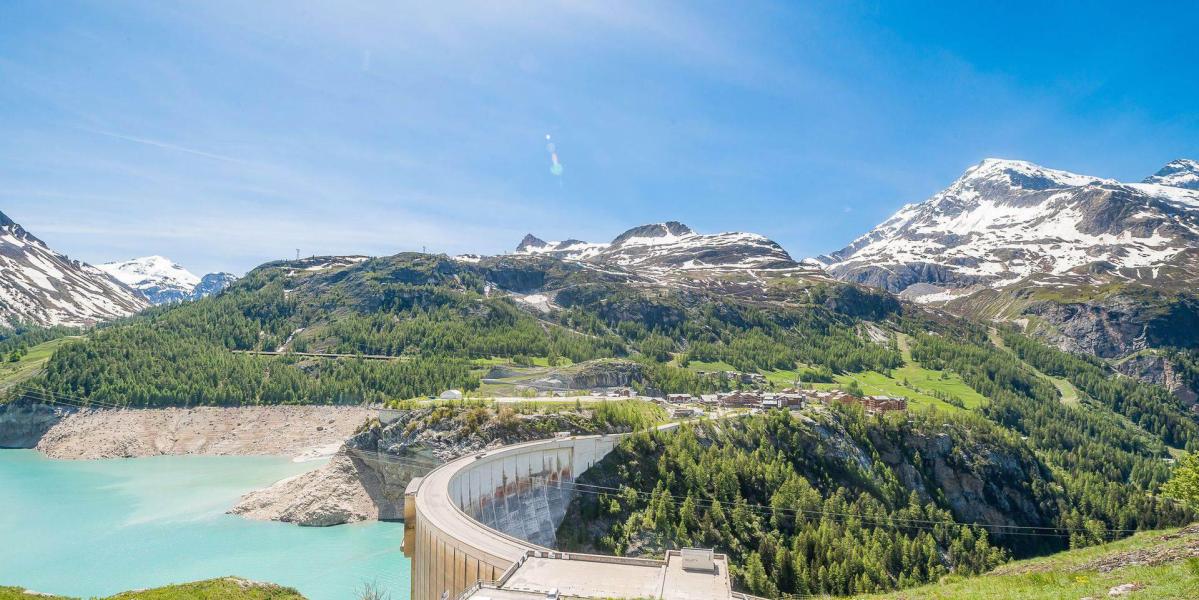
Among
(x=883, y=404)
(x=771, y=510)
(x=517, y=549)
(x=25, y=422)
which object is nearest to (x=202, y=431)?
(x=25, y=422)

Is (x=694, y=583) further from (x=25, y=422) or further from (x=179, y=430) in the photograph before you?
(x=25, y=422)

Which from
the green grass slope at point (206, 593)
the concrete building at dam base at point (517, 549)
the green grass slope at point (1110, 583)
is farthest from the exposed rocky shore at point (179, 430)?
the green grass slope at point (1110, 583)

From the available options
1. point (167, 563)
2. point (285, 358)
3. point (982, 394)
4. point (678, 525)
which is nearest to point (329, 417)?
point (285, 358)

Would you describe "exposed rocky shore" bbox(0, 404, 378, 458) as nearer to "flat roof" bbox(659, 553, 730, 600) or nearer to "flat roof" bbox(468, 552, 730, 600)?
"flat roof" bbox(468, 552, 730, 600)

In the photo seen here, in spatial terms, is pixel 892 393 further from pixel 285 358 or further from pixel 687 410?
pixel 285 358

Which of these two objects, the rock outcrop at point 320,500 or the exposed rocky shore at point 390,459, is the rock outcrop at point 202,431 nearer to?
the rock outcrop at point 320,500

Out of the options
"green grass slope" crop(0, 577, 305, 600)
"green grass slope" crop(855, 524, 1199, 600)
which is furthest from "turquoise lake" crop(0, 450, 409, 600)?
"green grass slope" crop(855, 524, 1199, 600)

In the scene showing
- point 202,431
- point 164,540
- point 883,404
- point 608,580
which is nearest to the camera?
point 608,580
